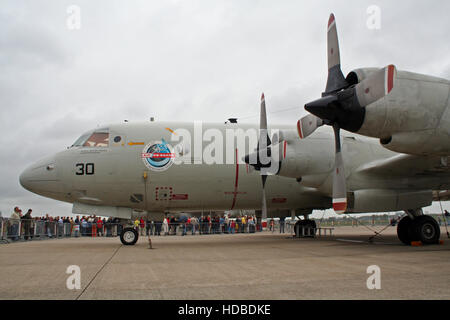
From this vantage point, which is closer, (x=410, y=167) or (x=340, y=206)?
(x=340, y=206)

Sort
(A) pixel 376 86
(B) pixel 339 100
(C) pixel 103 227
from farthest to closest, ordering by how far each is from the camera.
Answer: (C) pixel 103 227 → (B) pixel 339 100 → (A) pixel 376 86

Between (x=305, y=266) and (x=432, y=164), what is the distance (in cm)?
603

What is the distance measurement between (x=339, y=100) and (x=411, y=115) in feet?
5.50

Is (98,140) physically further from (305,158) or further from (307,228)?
(307,228)

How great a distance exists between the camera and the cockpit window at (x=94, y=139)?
13.6 meters

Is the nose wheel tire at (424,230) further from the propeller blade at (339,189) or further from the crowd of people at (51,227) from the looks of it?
the crowd of people at (51,227)

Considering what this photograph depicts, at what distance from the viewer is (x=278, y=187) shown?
14.9 m

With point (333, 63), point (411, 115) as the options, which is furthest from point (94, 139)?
point (411, 115)

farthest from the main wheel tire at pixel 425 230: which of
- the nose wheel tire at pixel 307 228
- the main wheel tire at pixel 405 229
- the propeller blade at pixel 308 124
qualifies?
the nose wheel tire at pixel 307 228

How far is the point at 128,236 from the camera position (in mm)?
13836

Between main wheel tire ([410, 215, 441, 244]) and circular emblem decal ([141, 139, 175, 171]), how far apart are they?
8.49m

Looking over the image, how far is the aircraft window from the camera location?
13.6 metres
